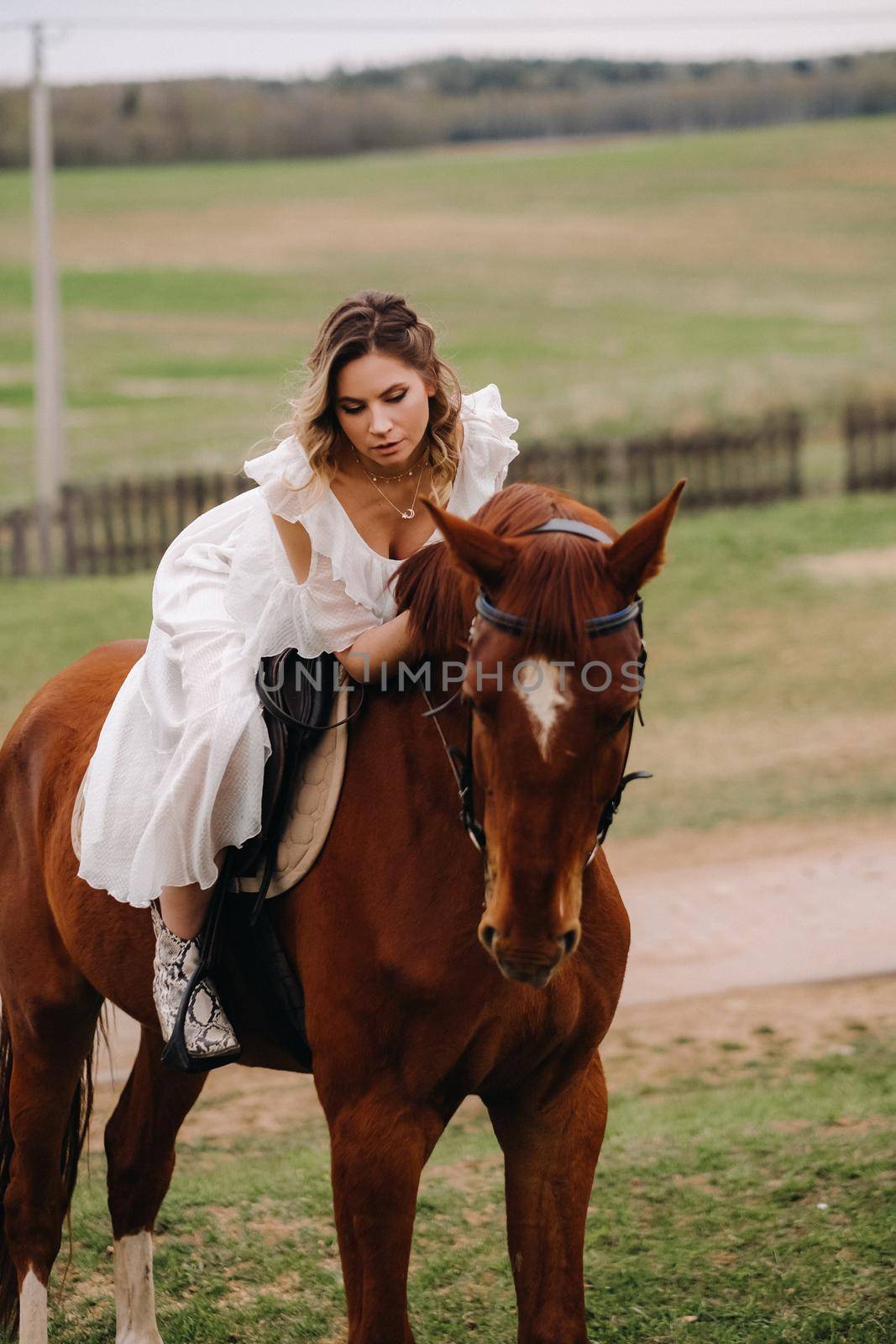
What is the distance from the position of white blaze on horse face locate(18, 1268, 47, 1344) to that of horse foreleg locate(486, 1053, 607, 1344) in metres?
1.57

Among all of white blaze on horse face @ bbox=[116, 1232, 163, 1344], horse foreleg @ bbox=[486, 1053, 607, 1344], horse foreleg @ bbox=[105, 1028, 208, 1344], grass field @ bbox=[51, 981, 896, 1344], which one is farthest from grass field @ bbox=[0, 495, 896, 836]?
horse foreleg @ bbox=[486, 1053, 607, 1344]

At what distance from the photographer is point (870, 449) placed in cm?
2188

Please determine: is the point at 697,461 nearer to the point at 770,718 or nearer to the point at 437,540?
the point at 770,718

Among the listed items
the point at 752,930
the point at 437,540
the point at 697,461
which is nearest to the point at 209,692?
the point at 437,540

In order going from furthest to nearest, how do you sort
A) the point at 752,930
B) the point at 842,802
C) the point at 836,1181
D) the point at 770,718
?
1. the point at 770,718
2. the point at 842,802
3. the point at 752,930
4. the point at 836,1181

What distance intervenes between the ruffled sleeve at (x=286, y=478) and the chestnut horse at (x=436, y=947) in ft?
1.09

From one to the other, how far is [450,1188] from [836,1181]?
1.28 meters

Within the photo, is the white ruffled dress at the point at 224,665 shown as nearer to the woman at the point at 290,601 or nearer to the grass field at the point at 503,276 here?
the woman at the point at 290,601

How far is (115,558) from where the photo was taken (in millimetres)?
17625

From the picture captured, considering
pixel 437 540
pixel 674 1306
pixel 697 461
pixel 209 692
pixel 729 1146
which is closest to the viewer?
pixel 437 540

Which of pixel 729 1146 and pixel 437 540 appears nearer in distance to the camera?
pixel 437 540

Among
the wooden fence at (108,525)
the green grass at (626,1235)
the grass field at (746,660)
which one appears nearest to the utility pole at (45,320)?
the wooden fence at (108,525)

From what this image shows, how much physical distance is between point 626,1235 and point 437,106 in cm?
5099

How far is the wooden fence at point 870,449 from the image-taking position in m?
21.5
